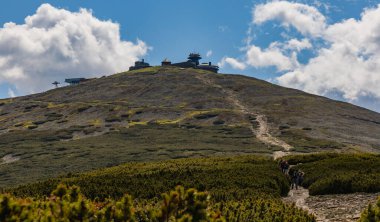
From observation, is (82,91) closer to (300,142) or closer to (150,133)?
(150,133)

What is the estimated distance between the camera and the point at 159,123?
107188 mm

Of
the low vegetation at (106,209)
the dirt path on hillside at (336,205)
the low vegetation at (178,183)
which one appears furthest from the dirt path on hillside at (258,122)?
the low vegetation at (106,209)

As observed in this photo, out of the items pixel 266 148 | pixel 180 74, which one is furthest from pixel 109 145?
pixel 180 74

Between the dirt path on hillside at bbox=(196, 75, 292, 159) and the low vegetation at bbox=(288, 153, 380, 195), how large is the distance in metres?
23.1

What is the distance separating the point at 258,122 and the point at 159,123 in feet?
76.9

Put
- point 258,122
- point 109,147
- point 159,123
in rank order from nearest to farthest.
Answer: point 109,147 → point 258,122 → point 159,123

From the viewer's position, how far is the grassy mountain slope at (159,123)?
72.4 m

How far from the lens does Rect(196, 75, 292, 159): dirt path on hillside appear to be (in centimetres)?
7812

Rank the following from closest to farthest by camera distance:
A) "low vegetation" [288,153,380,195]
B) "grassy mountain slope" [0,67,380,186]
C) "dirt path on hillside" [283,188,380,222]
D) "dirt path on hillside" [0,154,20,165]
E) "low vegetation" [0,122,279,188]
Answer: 1. "dirt path on hillside" [283,188,380,222]
2. "low vegetation" [288,153,380,195]
3. "low vegetation" [0,122,279,188]
4. "grassy mountain slope" [0,67,380,186]
5. "dirt path on hillside" [0,154,20,165]

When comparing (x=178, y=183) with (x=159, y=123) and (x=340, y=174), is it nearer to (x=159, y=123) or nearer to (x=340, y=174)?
(x=340, y=174)

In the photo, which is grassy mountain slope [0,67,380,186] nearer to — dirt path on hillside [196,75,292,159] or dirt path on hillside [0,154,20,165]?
dirt path on hillside [0,154,20,165]

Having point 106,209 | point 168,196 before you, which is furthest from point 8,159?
point 168,196

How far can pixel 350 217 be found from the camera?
20.1m

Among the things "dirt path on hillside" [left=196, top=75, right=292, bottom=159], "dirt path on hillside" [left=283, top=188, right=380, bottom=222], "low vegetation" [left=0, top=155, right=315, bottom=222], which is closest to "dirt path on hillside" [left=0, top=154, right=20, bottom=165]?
"dirt path on hillside" [left=196, top=75, right=292, bottom=159]
